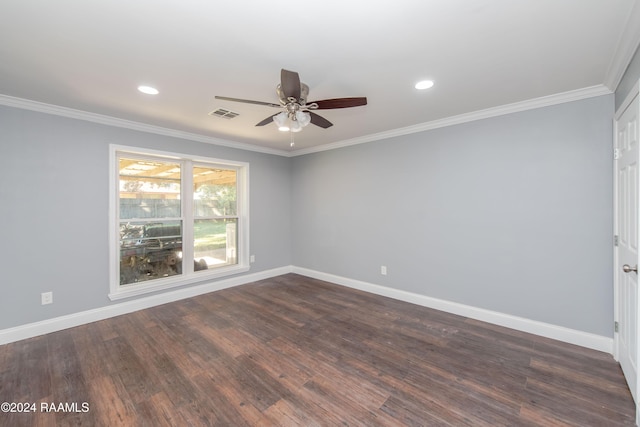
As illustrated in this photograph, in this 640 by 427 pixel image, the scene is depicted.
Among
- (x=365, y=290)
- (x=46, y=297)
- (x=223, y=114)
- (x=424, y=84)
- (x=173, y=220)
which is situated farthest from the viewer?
(x=365, y=290)

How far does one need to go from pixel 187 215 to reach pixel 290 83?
321cm

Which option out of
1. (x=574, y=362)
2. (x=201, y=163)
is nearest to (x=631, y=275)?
(x=574, y=362)

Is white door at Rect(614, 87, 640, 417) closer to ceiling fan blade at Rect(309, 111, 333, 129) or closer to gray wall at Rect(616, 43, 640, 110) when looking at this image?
gray wall at Rect(616, 43, 640, 110)

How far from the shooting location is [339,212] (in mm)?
4777

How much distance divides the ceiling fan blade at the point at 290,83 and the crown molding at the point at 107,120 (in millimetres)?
2718

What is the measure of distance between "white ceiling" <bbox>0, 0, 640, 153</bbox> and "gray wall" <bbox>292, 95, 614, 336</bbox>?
481 mm

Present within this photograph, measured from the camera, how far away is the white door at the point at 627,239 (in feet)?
6.31

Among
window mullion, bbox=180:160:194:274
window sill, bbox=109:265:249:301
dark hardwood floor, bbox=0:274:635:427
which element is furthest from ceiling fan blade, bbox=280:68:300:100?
window sill, bbox=109:265:249:301

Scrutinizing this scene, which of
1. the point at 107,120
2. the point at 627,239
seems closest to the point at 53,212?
the point at 107,120

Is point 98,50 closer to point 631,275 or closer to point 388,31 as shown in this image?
point 388,31

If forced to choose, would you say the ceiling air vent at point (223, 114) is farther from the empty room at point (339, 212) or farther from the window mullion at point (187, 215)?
the window mullion at point (187, 215)

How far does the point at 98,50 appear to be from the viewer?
1.95 m

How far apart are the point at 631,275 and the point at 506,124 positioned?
5.96 ft

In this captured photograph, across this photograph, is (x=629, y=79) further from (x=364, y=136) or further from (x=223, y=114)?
(x=223, y=114)
